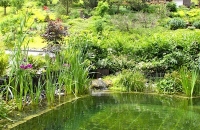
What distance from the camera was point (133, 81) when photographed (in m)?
9.14

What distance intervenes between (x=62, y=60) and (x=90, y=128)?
3.03m

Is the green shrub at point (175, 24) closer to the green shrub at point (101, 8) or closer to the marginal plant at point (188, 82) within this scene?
the green shrub at point (101, 8)

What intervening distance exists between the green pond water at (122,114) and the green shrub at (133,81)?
565 millimetres

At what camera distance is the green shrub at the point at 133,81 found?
360 inches

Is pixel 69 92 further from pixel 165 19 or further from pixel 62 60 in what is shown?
pixel 165 19

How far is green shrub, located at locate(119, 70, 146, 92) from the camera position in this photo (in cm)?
915

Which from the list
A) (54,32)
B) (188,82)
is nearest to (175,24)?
(54,32)

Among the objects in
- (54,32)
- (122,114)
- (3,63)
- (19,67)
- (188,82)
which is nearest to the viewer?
(19,67)

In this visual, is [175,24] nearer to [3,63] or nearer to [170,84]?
[170,84]

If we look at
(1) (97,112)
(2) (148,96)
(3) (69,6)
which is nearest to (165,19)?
(3) (69,6)

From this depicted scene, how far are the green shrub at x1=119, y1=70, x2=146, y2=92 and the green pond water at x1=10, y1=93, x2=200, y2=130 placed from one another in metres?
0.57

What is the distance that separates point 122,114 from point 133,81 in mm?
2446

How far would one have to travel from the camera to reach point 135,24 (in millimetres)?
19938

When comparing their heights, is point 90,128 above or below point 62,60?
below
